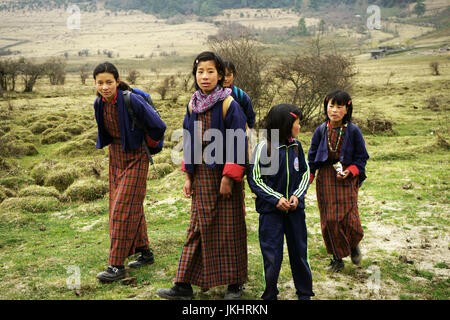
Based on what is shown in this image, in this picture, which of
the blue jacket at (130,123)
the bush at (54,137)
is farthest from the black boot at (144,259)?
the bush at (54,137)

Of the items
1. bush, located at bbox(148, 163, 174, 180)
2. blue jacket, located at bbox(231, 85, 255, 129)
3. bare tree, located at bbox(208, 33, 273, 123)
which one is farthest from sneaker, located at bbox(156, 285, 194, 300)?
bare tree, located at bbox(208, 33, 273, 123)

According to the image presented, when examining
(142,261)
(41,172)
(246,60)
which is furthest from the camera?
(246,60)

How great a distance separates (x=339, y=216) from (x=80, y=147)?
11033 millimetres

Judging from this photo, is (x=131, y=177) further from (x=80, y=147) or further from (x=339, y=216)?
(x=80, y=147)

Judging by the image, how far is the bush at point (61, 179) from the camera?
29.9 feet

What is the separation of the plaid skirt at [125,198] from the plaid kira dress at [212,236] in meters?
0.80

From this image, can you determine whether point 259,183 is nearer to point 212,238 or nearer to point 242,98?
point 212,238

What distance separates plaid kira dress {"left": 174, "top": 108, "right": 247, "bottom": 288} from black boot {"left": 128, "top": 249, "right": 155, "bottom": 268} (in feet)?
3.33

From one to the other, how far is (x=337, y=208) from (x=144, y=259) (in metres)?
2.09

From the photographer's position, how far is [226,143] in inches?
124

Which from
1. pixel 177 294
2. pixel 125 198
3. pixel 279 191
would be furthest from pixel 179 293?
pixel 279 191

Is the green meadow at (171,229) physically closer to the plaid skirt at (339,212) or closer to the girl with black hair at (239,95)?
the plaid skirt at (339,212)

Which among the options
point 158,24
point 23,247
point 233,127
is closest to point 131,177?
point 233,127

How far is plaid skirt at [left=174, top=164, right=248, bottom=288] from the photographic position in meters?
3.19
